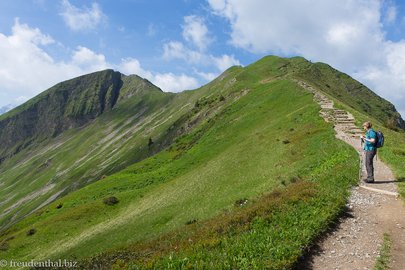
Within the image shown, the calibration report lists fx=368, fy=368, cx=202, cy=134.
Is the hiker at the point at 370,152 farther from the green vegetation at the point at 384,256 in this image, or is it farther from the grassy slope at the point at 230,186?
the green vegetation at the point at 384,256

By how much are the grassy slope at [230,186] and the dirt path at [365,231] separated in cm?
69

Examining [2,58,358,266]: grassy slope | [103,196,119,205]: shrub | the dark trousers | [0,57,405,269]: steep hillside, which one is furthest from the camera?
[103,196,119,205]: shrub

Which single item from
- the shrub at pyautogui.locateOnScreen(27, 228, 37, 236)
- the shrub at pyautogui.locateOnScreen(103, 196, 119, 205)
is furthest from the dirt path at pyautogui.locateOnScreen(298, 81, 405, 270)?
the shrub at pyautogui.locateOnScreen(27, 228, 37, 236)

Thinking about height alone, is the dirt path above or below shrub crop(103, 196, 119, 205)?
above

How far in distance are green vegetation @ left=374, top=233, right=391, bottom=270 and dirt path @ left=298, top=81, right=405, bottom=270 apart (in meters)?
0.16

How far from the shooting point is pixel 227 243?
15461 mm

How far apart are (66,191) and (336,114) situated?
113344 mm

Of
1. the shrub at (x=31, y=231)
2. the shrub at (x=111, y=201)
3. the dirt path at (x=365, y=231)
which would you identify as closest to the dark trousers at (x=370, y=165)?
the dirt path at (x=365, y=231)

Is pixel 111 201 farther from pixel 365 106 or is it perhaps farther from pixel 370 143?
pixel 365 106

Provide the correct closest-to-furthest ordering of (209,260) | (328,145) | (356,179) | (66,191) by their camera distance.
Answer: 1. (209,260)
2. (356,179)
3. (328,145)
4. (66,191)

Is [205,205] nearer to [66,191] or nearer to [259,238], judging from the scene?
[259,238]

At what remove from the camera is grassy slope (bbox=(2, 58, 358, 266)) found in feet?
58.0

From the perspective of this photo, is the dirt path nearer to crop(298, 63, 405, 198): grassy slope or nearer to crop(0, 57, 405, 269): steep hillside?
crop(0, 57, 405, 269): steep hillside

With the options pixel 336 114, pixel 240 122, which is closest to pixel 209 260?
pixel 336 114
